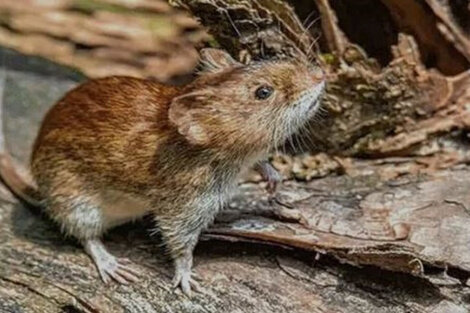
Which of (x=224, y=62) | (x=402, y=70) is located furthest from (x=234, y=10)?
(x=402, y=70)

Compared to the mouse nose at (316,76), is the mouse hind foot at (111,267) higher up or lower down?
lower down

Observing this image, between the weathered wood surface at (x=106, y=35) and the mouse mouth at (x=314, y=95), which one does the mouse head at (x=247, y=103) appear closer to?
the mouse mouth at (x=314, y=95)

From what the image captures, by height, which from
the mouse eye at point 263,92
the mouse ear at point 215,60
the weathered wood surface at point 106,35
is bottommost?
the weathered wood surface at point 106,35

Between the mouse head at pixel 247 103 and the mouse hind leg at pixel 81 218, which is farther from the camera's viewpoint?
the mouse hind leg at pixel 81 218

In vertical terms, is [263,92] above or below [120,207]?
above

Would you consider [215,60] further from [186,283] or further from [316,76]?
[186,283]

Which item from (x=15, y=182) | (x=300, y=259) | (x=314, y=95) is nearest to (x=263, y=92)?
(x=314, y=95)

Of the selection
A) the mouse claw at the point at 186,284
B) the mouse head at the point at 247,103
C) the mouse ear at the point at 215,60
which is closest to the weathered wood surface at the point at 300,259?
the mouse claw at the point at 186,284

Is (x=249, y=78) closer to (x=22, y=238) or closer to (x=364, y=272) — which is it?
(x=364, y=272)
